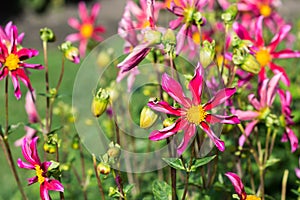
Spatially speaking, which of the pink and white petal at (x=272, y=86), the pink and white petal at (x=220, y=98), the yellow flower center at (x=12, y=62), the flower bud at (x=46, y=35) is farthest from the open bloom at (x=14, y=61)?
the pink and white petal at (x=272, y=86)

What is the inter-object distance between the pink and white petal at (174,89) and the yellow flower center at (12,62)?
30cm

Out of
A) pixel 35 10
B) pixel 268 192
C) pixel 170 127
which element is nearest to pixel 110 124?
pixel 268 192

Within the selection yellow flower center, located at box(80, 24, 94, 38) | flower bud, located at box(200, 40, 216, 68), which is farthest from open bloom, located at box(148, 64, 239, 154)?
yellow flower center, located at box(80, 24, 94, 38)

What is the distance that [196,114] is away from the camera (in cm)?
85

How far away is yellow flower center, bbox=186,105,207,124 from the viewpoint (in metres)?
0.85

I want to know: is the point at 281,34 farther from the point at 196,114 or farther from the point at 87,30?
the point at 87,30

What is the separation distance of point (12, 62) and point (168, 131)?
0.32m

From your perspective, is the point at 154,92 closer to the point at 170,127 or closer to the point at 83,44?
the point at 83,44

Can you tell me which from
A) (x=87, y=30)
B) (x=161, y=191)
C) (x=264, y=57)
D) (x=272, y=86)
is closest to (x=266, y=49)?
(x=264, y=57)

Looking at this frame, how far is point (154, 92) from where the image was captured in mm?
1761

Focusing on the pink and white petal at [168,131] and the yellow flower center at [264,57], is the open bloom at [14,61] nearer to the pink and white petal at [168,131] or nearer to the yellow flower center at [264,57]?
the pink and white petal at [168,131]

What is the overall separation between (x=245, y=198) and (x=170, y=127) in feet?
0.61

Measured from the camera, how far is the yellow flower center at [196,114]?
0.85m

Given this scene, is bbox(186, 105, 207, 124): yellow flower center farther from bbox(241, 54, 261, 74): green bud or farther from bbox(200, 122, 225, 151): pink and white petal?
bbox(241, 54, 261, 74): green bud
